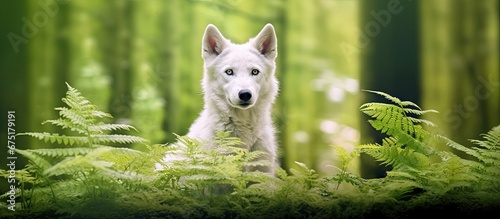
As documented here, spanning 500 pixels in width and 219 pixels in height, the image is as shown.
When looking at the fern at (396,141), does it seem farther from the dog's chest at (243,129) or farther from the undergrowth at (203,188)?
the dog's chest at (243,129)

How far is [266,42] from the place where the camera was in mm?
3807

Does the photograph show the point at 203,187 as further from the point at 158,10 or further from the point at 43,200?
the point at 158,10

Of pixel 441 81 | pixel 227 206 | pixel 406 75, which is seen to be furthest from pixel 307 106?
pixel 227 206

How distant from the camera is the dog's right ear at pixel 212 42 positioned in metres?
3.73

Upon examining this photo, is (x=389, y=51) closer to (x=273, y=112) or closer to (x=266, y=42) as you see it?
(x=273, y=112)

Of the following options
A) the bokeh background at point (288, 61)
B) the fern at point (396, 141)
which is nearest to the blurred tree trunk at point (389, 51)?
the bokeh background at point (288, 61)

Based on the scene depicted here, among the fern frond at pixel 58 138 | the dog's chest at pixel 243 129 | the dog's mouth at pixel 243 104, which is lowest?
the fern frond at pixel 58 138

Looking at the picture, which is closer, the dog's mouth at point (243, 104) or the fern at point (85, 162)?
the fern at point (85, 162)

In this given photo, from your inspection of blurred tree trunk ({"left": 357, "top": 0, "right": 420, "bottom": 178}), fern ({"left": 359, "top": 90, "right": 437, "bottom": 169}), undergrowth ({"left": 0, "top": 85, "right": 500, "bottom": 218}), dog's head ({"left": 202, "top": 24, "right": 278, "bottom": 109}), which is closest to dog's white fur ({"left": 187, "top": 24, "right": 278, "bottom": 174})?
dog's head ({"left": 202, "top": 24, "right": 278, "bottom": 109})

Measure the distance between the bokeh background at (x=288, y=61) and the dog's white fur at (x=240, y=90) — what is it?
1886 mm

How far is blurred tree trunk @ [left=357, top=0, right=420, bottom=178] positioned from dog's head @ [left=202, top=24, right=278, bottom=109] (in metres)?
1.79

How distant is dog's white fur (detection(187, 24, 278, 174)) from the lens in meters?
3.58

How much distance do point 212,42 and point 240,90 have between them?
0.47 meters

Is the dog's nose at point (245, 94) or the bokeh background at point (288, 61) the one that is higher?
the bokeh background at point (288, 61)
